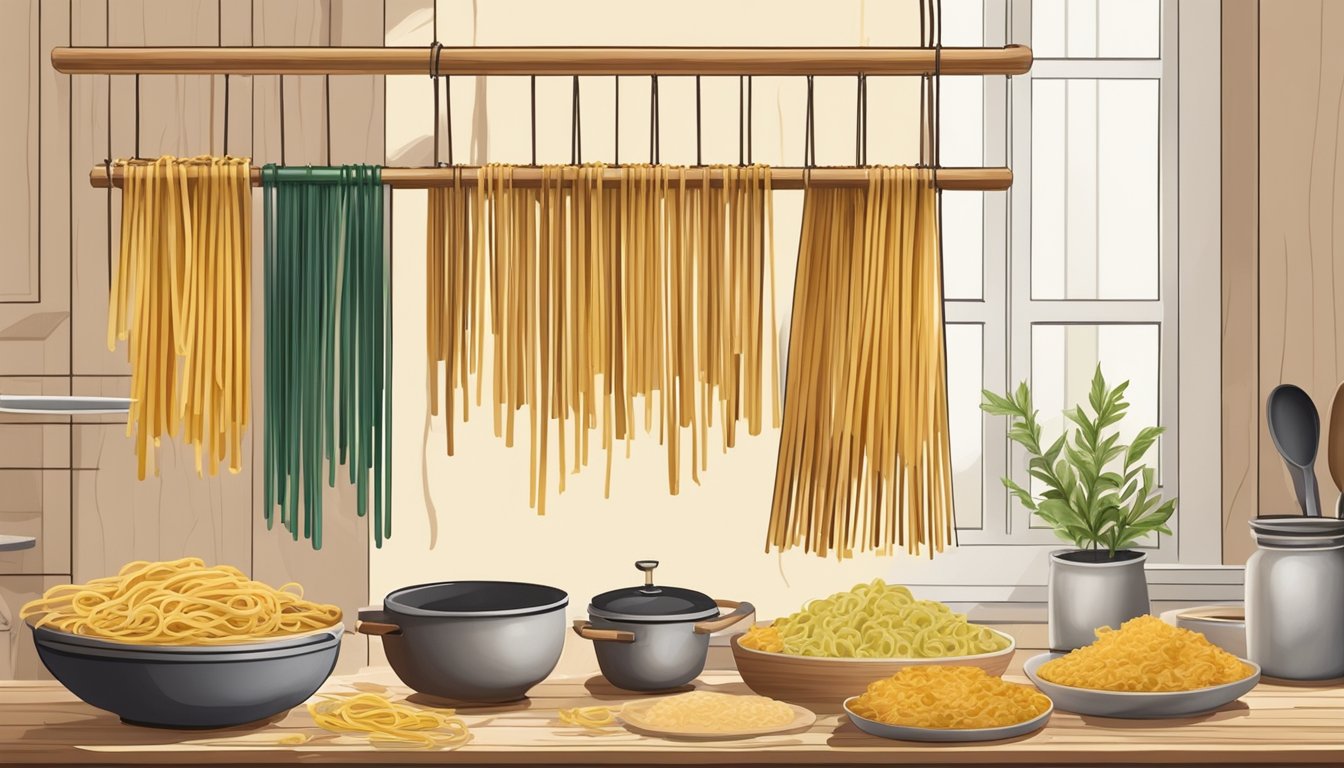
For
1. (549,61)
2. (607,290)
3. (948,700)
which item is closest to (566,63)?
(549,61)

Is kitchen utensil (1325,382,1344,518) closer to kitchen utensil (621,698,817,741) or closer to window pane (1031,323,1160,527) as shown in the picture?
window pane (1031,323,1160,527)

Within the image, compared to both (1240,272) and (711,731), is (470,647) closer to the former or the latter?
(711,731)

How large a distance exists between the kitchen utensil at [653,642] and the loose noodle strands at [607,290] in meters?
0.22

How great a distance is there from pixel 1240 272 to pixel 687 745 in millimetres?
1442

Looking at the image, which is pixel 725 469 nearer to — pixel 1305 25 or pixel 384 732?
pixel 384 732

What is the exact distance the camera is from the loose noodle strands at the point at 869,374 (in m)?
1.82

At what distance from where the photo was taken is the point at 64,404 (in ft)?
6.54

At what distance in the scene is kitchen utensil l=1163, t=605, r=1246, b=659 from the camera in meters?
2.01

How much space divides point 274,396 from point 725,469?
85 centimetres

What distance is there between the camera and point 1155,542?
234 centimetres

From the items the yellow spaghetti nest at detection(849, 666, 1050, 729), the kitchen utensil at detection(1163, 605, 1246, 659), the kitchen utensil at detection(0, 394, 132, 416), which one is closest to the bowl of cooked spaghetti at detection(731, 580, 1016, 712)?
the yellow spaghetti nest at detection(849, 666, 1050, 729)

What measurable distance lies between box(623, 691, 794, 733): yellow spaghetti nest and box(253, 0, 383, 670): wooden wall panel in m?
0.78

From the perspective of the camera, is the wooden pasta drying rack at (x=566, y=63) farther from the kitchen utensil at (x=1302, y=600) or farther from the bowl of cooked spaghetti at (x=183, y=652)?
the kitchen utensil at (x=1302, y=600)

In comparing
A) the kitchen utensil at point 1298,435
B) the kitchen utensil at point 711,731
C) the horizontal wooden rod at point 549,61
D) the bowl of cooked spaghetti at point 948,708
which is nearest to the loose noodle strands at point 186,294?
the horizontal wooden rod at point 549,61
